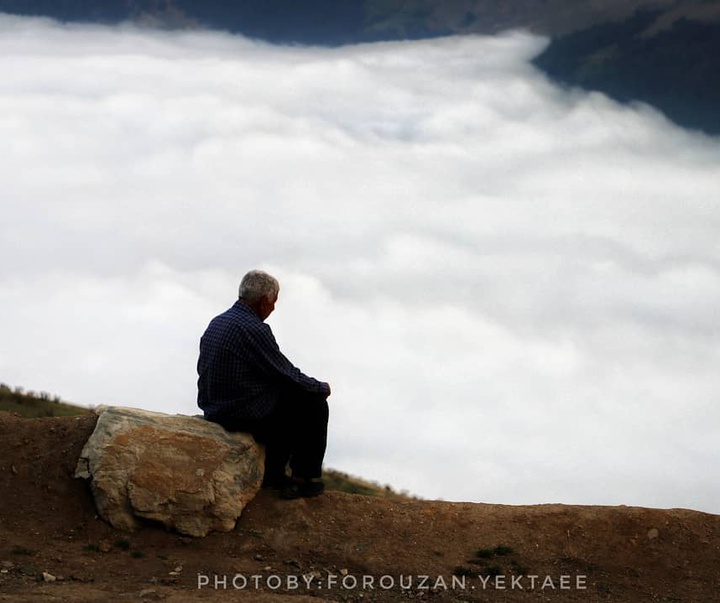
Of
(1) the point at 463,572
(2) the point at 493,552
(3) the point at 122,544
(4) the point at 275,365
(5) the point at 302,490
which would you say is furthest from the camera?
(5) the point at 302,490

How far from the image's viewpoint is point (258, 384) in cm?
1001

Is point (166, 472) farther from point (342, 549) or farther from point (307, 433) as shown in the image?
point (342, 549)

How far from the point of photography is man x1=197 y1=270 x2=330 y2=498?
32.5ft

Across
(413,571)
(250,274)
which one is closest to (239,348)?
(250,274)

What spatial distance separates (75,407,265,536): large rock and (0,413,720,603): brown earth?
0.18 meters

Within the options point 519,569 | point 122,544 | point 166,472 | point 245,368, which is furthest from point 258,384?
point 519,569

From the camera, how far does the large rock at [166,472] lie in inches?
381

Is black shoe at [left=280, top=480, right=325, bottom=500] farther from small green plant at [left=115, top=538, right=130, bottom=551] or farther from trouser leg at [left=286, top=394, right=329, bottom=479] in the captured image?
small green plant at [left=115, top=538, right=130, bottom=551]

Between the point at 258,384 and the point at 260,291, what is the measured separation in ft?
3.23

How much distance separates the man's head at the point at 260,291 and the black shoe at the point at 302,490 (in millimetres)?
1971

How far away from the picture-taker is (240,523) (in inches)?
393

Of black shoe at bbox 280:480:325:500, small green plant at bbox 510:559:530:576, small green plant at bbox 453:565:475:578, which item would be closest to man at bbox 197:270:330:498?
black shoe at bbox 280:480:325:500

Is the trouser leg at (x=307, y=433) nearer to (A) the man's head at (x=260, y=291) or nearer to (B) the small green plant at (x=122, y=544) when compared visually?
(A) the man's head at (x=260, y=291)

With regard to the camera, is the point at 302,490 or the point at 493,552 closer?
the point at 493,552
